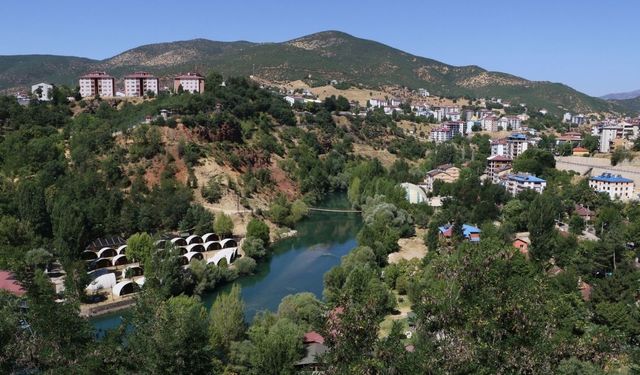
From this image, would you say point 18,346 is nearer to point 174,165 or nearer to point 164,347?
point 164,347

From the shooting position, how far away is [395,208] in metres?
28.8

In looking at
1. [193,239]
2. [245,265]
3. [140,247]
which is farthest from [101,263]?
[245,265]

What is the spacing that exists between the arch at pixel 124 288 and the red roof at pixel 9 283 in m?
2.93

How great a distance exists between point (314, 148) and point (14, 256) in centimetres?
2858

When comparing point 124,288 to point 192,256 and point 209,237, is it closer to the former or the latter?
point 192,256

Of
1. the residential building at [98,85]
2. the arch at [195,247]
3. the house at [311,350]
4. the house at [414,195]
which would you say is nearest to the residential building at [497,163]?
the house at [414,195]

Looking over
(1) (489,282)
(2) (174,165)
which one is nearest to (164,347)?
(1) (489,282)

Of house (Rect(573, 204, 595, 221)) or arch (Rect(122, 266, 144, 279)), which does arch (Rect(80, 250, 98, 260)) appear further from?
house (Rect(573, 204, 595, 221))

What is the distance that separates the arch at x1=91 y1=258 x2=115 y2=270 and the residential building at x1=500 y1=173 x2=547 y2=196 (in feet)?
75.8

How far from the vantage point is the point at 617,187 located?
31891mm

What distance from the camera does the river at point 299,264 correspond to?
19.3 meters

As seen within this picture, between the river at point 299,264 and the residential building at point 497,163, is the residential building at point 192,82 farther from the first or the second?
the residential building at point 497,163

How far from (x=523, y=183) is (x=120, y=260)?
2388 centimetres

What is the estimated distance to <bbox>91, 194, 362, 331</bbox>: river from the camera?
759 inches
